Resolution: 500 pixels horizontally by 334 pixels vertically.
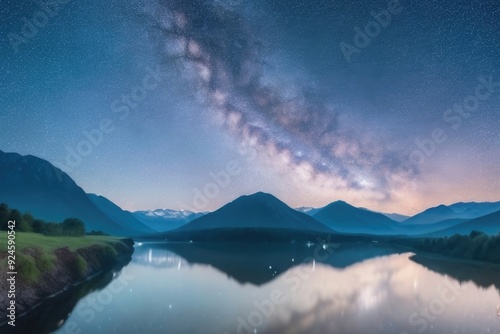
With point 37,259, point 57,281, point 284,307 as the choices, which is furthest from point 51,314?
point 284,307

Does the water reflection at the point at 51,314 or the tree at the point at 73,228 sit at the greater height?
the tree at the point at 73,228

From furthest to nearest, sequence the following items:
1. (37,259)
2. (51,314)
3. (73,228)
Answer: (73,228)
(37,259)
(51,314)

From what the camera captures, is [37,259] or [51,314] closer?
[51,314]

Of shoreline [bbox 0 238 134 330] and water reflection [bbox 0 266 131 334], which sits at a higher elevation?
shoreline [bbox 0 238 134 330]

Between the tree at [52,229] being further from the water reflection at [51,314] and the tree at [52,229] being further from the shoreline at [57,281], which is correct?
the water reflection at [51,314]

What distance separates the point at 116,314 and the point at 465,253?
152221 millimetres

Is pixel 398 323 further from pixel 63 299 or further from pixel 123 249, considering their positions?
pixel 123 249

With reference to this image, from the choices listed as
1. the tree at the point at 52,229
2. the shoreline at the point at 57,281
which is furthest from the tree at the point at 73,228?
the shoreline at the point at 57,281

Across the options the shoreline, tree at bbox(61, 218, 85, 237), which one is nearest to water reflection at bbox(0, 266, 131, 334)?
the shoreline

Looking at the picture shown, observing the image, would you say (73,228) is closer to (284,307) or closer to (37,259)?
(37,259)

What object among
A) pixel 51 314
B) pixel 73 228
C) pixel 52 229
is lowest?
pixel 51 314

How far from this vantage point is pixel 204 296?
2079 inches

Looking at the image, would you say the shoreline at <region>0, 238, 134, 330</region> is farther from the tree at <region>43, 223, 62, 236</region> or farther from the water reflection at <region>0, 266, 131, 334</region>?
the tree at <region>43, 223, 62, 236</region>

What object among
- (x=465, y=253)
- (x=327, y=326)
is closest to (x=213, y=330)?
(x=327, y=326)
